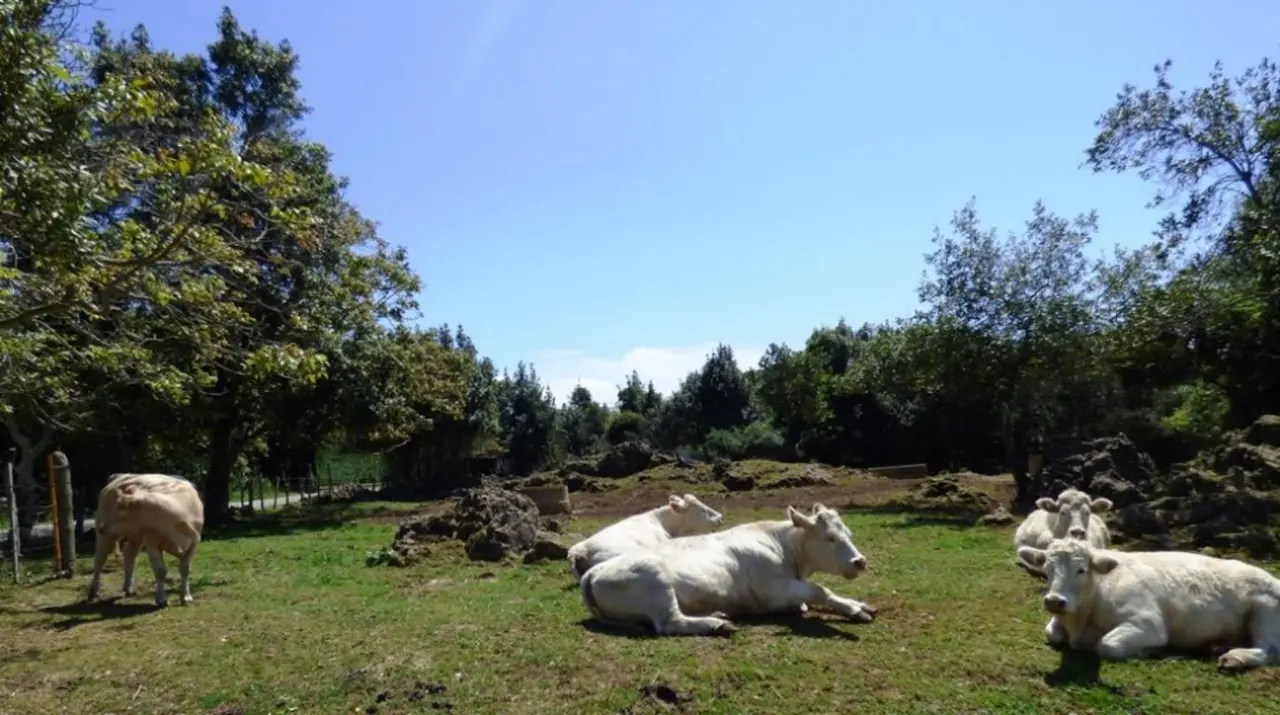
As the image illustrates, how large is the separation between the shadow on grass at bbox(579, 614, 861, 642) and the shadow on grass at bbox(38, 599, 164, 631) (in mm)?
5194

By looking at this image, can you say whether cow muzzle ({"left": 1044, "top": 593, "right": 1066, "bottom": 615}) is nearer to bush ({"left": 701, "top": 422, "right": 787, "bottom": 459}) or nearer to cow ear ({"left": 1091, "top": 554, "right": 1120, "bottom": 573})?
cow ear ({"left": 1091, "top": 554, "right": 1120, "bottom": 573})

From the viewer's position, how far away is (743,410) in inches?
2285

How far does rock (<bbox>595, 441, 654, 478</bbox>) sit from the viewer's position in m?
37.2

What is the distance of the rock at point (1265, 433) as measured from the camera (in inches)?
769

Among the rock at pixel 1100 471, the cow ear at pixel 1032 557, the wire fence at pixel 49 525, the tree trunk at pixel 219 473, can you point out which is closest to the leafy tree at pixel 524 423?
the wire fence at pixel 49 525

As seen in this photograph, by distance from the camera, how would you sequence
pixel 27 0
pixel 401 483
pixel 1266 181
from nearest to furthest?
pixel 27 0 → pixel 1266 181 → pixel 401 483

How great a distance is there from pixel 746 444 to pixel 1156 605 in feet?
139


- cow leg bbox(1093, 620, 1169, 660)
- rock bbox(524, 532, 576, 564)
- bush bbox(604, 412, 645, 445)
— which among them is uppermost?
bush bbox(604, 412, 645, 445)

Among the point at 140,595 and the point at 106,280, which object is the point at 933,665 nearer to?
the point at 106,280

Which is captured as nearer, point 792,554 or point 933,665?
point 933,665

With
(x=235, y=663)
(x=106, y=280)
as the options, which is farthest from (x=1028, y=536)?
(x=106, y=280)

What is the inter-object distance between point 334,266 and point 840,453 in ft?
94.7

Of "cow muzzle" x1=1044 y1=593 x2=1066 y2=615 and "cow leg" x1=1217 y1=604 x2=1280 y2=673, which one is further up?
"cow muzzle" x1=1044 y1=593 x2=1066 y2=615

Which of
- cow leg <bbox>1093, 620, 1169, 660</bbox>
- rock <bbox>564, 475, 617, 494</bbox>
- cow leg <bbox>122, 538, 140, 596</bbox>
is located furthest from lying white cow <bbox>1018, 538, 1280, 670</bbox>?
rock <bbox>564, 475, 617, 494</bbox>
